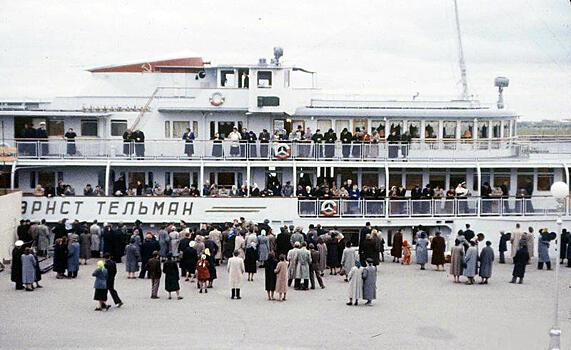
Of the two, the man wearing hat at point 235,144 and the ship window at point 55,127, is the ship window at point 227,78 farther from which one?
the ship window at point 55,127

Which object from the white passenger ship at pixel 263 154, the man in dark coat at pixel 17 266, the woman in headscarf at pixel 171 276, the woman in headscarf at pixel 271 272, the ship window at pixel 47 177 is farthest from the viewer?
the ship window at pixel 47 177

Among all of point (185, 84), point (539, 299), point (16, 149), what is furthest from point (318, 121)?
point (539, 299)

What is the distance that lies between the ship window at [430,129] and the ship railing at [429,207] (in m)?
4.83

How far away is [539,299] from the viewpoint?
65.6ft

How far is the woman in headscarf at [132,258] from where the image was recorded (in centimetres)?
2173

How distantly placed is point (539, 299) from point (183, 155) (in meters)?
15.5

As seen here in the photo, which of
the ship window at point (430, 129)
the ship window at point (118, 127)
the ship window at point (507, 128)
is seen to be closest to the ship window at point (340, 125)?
the ship window at point (430, 129)

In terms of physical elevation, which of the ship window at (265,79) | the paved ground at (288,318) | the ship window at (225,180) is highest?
the ship window at (265,79)

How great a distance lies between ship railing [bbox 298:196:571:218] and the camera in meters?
28.3

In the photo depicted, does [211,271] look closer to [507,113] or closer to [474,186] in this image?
[474,186]

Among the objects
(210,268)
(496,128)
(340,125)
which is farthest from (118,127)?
(496,128)

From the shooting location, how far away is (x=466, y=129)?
33125 millimetres

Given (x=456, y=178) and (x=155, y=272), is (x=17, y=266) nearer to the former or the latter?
(x=155, y=272)

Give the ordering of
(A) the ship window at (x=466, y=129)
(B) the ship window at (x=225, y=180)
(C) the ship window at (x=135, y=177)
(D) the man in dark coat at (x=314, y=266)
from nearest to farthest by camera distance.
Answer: (D) the man in dark coat at (x=314, y=266), (C) the ship window at (x=135, y=177), (B) the ship window at (x=225, y=180), (A) the ship window at (x=466, y=129)
